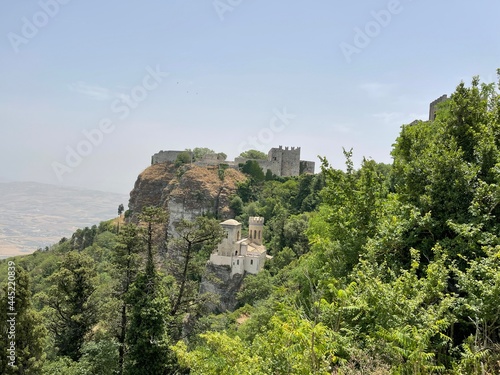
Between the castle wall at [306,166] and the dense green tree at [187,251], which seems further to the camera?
the castle wall at [306,166]

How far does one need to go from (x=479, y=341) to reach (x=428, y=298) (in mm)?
950

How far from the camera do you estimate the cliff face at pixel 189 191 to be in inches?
2200

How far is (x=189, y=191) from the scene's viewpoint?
56.9 metres

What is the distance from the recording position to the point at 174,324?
1812 cm

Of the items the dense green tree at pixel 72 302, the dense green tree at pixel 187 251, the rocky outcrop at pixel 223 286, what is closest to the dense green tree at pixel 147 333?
the dense green tree at pixel 187 251

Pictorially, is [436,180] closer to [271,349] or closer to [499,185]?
[499,185]

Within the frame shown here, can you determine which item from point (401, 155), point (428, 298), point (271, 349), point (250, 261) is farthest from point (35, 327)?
point (250, 261)

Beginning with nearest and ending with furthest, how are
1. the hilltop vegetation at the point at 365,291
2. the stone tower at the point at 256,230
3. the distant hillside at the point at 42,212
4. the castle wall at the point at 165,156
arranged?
the hilltop vegetation at the point at 365,291, the stone tower at the point at 256,230, the distant hillside at the point at 42,212, the castle wall at the point at 165,156

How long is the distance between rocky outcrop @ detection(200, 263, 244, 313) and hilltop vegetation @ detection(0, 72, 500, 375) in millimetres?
16736

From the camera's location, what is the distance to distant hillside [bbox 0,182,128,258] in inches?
1720

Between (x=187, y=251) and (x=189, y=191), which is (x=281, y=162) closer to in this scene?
(x=189, y=191)

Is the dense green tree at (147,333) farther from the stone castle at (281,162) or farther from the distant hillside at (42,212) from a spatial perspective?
the stone castle at (281,162)

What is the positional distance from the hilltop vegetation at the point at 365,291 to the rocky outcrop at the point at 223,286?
16736mm

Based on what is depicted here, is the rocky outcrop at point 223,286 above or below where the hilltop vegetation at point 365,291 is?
below
